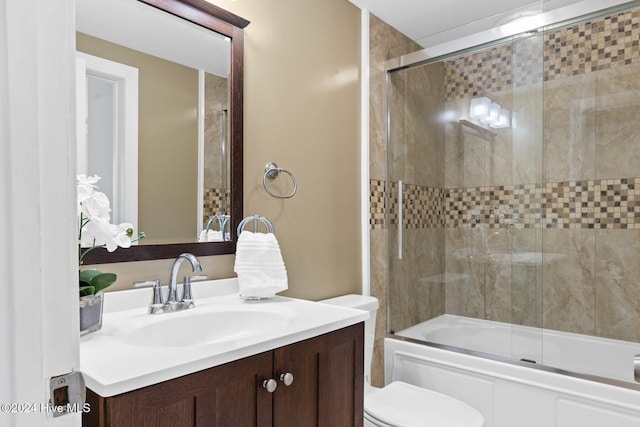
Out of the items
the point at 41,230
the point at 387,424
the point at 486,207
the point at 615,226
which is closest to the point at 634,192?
the point at 615,226

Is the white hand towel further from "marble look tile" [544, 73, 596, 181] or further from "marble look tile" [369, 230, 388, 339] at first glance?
"marble look tile" [544, 73, 596, 181]

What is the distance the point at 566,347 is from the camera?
2.26m

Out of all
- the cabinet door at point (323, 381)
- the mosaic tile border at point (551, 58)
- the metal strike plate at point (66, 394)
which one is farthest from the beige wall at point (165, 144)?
the mosaic tile border at point (551, 58)

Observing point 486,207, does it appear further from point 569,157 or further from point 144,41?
point 144,41

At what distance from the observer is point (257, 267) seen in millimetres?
1511

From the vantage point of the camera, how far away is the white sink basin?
1181mm

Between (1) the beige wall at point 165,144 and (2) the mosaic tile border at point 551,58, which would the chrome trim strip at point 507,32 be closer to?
(2) the mosaic tile border at point 551,58

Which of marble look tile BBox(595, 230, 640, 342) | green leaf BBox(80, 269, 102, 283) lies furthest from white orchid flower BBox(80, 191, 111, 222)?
marble look tile BBox(595, 230, 640, 342)

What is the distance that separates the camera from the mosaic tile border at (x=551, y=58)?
2.14m

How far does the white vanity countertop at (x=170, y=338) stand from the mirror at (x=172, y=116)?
156 mm

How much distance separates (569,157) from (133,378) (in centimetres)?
255

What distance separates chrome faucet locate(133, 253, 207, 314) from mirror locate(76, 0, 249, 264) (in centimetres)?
9

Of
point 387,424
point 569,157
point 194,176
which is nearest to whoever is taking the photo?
point 194,176

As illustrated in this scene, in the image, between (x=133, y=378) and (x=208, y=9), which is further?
(x=208, y=9)
